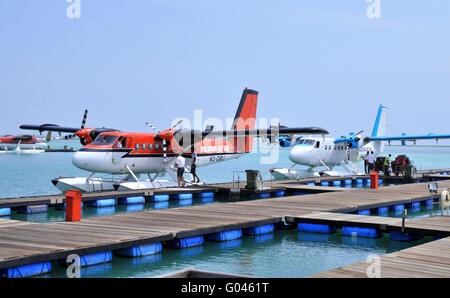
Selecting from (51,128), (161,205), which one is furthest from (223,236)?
(51,128)

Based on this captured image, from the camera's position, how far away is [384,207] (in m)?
17.8

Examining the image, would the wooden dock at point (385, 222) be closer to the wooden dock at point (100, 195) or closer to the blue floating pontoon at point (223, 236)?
the blue floating pontoon at point (223, 236)

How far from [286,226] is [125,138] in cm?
916

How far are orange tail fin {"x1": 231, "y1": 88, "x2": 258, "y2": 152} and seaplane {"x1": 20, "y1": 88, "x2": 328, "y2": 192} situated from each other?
6 centimetres

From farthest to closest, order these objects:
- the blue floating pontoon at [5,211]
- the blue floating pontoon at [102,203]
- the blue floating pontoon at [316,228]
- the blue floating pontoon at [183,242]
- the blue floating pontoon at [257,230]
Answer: the blue floating pontoon at [102,203] < the blue floating pontoon at [5,211] < the blue floating pontoon at [316,228] < the blue floating pontoon at [257,230] < the blue floating pontoon at [183,242]

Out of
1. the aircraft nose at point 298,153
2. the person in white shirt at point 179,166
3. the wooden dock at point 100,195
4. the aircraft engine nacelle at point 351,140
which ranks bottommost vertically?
the wooden dock at point 100,195

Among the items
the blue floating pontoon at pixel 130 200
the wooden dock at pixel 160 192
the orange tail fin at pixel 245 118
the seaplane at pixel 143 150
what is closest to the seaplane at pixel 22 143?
the seaplane at pixel 143 150

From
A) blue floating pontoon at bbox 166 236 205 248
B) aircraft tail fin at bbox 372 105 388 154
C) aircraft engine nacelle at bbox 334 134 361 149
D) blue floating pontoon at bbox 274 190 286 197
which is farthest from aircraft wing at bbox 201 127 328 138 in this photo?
aircraft tail fin at bbox 372 105 388 154

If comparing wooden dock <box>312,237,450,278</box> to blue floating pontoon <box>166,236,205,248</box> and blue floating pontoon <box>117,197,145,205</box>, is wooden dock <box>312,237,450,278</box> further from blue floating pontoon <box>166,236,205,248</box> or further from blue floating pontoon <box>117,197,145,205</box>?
blue floating pontoon <box>117,197,145,205</box>

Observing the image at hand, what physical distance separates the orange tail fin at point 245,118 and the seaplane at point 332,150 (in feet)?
14.8

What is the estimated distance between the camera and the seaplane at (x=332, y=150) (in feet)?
104

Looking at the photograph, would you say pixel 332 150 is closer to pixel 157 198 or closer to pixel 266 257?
pixel 157 198

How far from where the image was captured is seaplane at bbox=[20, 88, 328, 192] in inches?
817

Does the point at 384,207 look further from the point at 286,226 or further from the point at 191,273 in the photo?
the point at 191,273
